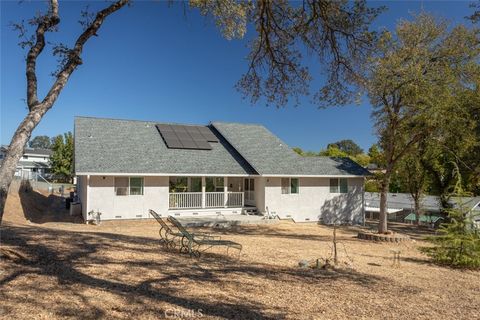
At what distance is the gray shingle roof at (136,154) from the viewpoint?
18.8 meters

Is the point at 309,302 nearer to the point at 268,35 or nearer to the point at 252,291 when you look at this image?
the point at 252,291

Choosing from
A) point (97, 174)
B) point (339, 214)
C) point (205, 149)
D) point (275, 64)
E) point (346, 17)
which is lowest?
point (339, 214)

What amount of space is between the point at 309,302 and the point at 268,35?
23.6ft

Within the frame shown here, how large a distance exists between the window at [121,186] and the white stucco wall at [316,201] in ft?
26.2

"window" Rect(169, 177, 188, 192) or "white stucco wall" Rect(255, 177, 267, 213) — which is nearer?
"white stucco wall" Rect(255, 177, 267, 213)

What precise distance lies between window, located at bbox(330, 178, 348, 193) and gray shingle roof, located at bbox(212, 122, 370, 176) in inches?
25.3

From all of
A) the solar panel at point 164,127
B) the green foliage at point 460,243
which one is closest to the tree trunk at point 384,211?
the green foliage at point 460,243

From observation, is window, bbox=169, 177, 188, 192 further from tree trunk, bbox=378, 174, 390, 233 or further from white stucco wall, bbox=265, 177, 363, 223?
tree trunk, bbox=378, 174, 390, 233

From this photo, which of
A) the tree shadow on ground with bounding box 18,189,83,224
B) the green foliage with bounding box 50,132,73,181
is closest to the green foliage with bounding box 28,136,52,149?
the green foliage with bounding box 50,132,73,181

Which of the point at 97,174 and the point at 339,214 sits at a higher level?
the point at 97,174

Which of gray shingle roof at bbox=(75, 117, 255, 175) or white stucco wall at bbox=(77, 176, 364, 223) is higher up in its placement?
gray shingle roof at bbox=(75, 117, 255, 175)

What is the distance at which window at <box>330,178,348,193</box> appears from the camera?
2417 centimetres

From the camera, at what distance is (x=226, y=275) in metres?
6.79

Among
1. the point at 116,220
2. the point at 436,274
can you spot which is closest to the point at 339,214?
the point at 116,220
